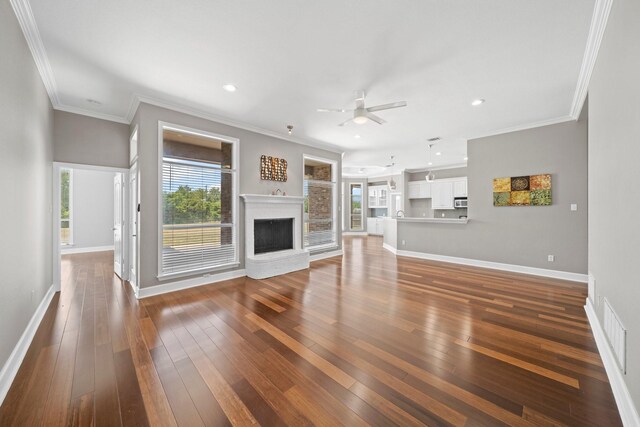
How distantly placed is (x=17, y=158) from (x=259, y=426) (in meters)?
2.94

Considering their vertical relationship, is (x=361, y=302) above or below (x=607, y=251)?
below

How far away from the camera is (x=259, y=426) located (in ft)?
4.72

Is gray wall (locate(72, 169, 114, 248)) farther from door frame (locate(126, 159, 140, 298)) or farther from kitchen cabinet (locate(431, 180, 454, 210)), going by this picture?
kitchen cabinet (locate(431, 180, 454, 210))

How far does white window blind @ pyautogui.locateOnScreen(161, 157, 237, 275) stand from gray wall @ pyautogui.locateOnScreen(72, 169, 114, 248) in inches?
221

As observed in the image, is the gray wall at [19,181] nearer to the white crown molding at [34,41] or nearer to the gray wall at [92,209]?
the white crown molding at [34,41]

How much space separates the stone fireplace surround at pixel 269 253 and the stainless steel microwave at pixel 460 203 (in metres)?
6.30

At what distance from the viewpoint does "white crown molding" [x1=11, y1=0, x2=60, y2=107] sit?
2010 mm

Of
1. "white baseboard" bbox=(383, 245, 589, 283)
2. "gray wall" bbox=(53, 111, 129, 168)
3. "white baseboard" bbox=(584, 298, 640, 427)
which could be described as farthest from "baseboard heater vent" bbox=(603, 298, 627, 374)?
"gray wall" bbox=(53, 111, 129, 168)

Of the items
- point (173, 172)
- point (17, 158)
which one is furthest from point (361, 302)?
point (17, 158)

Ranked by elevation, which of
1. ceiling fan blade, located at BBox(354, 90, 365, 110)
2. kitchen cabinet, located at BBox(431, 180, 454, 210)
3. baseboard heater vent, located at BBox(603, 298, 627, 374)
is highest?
ceiling fan blade, located at BBox(354, 90, 365, 110)

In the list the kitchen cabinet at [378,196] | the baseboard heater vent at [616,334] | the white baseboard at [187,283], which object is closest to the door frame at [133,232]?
→ the white baseboard at [187,283]

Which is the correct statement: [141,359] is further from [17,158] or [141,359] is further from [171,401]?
[17,158]

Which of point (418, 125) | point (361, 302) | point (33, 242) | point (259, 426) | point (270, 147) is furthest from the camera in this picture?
point (270, 147)

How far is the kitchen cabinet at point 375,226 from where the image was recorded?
38.7ft
